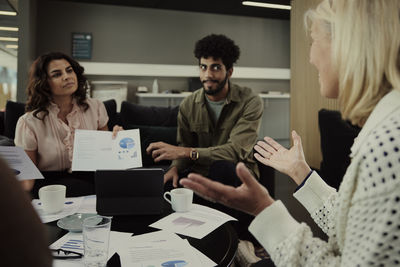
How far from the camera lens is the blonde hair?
688 millimetres

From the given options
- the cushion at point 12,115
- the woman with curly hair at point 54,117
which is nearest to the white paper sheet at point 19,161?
the woman with curly hair at point 54,117

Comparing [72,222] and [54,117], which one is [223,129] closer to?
[54,117]

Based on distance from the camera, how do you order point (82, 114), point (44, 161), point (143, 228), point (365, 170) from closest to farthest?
point (365, 170) → point (143, 228) → point (44, 161) → point (82, 114)

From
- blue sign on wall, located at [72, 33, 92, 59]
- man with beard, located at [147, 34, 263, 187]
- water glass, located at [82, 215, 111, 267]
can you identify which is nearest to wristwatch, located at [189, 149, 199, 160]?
man with beard, located at [147, 34, 263, 187]

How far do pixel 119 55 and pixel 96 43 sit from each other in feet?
1.52

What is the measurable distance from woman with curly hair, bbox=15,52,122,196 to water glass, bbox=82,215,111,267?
4.20 ft

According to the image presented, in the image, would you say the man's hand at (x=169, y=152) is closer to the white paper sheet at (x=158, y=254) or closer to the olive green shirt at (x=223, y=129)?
the olive green shirt at (x=223, y=129)

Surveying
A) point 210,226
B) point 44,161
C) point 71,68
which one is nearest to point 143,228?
point 210,226

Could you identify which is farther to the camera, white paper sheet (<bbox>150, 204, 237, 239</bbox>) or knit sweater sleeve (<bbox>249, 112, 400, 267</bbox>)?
white paper sheet (<bbox>150, 204, 237, 239</bbox>)

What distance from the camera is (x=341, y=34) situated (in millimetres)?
737

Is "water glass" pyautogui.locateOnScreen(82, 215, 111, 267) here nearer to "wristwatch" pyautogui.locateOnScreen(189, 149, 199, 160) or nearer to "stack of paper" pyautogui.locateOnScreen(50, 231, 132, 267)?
"stack of paper" pyautogui.locateOnScreen(50, 231, 132, 267)

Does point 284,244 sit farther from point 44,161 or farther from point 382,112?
A: point 44,161

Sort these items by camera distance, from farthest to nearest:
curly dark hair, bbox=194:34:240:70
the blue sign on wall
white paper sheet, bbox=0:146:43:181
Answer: the blue sign on wall, curly dark hair, bbox=194:34:240:70, white paper sheet, bbox=0:146:43:181

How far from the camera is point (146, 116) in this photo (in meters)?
2.86
